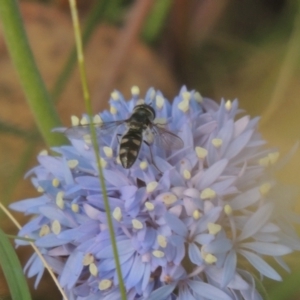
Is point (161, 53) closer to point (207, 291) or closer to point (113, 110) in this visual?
point (113, 110)

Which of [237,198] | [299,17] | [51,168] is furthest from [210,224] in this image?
[299,17]

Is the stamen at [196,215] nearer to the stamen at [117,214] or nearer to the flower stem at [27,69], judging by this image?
the stamen at [117,214]

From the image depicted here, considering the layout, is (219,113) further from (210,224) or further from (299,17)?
(299,17)

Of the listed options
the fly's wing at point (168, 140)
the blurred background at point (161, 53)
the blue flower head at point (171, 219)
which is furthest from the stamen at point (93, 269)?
the blurred background at point (161, 53)

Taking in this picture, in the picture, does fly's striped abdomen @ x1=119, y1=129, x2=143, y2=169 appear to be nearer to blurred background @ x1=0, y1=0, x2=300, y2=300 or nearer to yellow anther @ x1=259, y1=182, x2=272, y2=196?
yellow anther @ x1=259, y1=182, x2=272, y2=196

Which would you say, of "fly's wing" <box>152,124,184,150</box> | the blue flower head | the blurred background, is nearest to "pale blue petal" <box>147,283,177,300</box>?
the blue flower head

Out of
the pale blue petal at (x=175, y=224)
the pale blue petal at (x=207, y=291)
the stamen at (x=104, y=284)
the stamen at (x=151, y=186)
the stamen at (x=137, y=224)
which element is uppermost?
the stamen at (x=151, y=186)

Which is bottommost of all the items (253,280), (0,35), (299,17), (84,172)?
(253,280)
